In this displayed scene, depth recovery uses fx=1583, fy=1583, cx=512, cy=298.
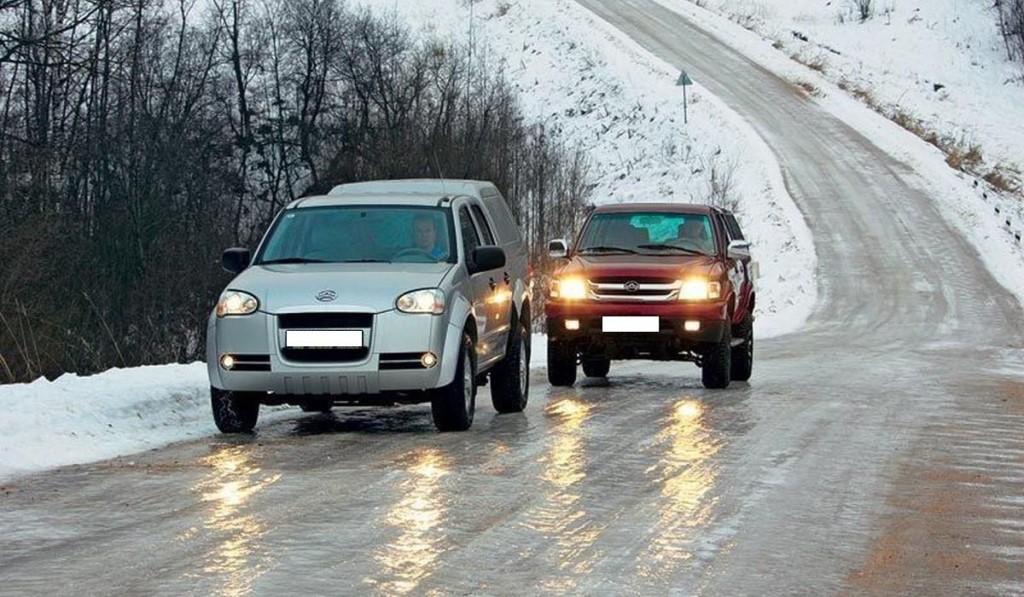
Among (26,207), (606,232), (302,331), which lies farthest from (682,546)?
(26,207)

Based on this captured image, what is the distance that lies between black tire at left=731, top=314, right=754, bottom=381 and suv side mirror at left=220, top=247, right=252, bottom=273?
663 cm

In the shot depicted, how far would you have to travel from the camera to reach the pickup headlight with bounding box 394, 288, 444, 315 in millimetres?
12047

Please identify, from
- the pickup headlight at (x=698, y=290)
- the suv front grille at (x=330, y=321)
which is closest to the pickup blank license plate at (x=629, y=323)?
the pickup headlight at (x=698, y=290)

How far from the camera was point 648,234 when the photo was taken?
17.7 metres

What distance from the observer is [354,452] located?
1123 centimetres

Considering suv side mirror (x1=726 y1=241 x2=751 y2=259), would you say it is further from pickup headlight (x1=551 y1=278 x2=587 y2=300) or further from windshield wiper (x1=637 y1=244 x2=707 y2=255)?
pickup headlight (x1=551 y1=278 x2=587 y2=300)

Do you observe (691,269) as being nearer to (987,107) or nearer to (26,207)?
(26,207)

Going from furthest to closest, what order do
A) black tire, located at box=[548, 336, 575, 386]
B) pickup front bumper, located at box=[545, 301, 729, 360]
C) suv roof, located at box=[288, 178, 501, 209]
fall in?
black tire, located at box=[548, 336, 575, 386] → pickup front bumper, located at box=[545, 301, 729, 360] → suv roof, located at box=[288, 178, 501, 209]

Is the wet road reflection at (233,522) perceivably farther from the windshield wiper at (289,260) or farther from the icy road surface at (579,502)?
the windshield wiper at (289,260)

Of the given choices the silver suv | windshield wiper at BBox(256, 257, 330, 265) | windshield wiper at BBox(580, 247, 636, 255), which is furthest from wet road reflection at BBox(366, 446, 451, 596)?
windshield wiper at BBox(580, 247, 636, 255)

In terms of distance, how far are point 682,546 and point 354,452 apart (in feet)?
13.5

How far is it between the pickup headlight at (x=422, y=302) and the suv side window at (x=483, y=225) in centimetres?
217

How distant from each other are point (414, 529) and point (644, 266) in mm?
9079

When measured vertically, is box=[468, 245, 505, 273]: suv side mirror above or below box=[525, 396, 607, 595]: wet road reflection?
above
